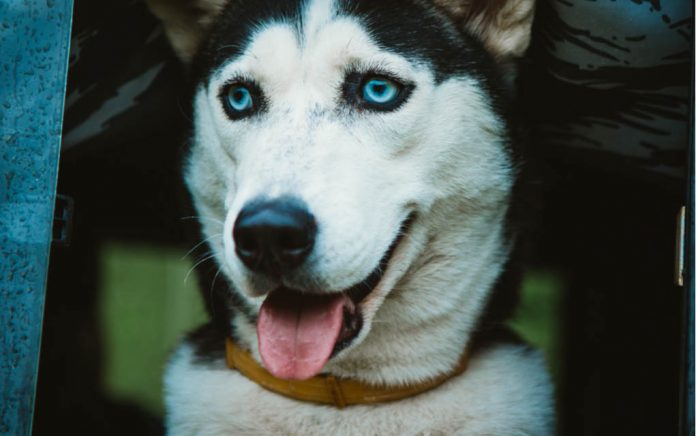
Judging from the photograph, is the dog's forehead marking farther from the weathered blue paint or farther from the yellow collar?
the yellow collar

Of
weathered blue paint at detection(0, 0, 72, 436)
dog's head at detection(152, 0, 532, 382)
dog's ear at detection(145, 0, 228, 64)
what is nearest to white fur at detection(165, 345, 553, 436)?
dog's head at detection(152, 0, 532, 382)

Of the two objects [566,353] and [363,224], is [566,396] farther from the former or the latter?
[363,224]

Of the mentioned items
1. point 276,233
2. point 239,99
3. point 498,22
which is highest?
point 498,22

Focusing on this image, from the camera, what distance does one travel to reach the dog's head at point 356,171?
1956mm

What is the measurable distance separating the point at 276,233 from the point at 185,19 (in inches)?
50.5

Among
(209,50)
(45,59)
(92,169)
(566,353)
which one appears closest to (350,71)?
(209,50)

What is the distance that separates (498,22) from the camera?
8.29 ft

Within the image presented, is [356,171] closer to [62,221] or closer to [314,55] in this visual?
[314,55]

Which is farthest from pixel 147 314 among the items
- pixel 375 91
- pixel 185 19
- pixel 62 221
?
pixel 375 91

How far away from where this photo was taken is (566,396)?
4301 millimetres

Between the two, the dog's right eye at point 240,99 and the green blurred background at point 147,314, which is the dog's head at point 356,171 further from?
the green blurred background at point 147,314

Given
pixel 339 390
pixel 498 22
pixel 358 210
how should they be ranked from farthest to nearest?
pixel 498 22 < pixel 339 390 < pixel 358 210

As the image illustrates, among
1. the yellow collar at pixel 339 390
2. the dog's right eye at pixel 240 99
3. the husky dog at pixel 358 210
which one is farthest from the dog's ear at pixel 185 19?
the yellow collar at pixel 339 390

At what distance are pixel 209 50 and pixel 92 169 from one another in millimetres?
1484
